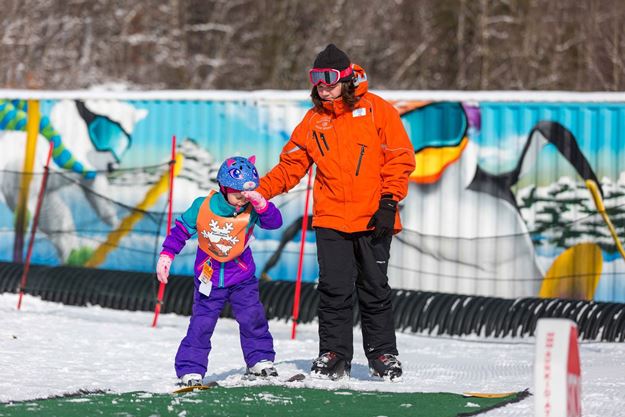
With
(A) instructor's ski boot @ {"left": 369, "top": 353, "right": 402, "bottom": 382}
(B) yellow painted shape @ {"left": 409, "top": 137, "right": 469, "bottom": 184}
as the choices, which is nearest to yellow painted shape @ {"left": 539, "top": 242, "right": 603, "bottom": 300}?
(B) yellow painted shape @ {"left": 409, "top": 137, "right": 469, "bottom": 184}

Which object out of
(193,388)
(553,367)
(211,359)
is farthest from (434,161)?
(553,367)

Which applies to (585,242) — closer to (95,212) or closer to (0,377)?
(95,212)

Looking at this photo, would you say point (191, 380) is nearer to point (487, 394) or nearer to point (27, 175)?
point (487, 394)

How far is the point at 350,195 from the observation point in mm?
6961

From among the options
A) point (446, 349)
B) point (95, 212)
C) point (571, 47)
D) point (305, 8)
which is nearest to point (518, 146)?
point (446, 349)

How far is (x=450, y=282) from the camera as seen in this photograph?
40.9 ft

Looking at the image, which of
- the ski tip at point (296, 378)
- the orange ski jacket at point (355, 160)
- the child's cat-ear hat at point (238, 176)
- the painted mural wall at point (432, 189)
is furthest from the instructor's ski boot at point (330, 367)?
the painted mural wall at point (432, 189)

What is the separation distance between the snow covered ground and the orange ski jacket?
977mm

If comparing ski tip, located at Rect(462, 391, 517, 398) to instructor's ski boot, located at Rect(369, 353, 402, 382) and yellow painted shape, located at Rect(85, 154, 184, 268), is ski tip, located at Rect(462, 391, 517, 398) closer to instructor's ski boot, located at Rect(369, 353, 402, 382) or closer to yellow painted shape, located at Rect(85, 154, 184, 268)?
instructor's ski boot, located at Rect(369, 353, 402, 382)

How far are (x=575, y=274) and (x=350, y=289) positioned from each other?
555cm

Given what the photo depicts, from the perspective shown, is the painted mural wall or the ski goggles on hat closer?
the ski goggles on hat

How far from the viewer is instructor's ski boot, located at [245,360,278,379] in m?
7.05

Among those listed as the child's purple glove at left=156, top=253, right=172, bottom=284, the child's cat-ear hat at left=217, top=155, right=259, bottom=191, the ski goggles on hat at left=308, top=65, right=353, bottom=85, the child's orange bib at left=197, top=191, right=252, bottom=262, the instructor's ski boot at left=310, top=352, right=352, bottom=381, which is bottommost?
the instructor's ski boot at left=310, top=352, right=352, bottom=381

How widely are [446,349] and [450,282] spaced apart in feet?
10.2
